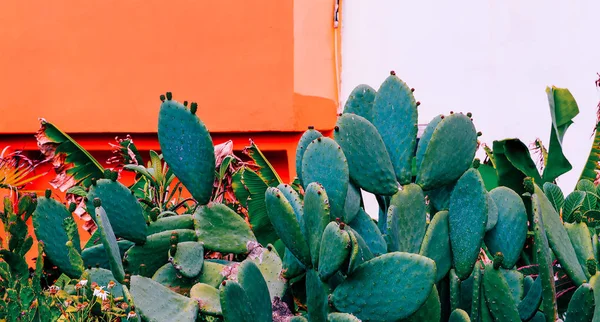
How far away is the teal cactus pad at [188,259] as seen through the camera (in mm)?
2160

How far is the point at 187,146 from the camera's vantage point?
2340 mm

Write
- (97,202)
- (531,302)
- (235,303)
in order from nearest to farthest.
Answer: (235,303) → (97,202) → (531,302)

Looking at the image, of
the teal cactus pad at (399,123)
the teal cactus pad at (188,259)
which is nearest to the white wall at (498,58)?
the teal cactus pad at (399,123)

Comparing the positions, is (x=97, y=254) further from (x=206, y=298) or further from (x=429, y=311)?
(x=429, y=311)

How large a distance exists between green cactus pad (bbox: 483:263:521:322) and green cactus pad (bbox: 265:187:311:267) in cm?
50

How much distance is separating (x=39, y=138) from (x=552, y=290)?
310 cm

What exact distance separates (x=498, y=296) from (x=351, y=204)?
0.50 meters

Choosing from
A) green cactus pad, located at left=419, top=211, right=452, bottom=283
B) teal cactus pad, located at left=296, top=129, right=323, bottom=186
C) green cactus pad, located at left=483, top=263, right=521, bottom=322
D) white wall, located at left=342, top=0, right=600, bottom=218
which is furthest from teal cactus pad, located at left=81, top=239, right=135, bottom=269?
white wall, located at left=342, top=0, right=600, bottom=218

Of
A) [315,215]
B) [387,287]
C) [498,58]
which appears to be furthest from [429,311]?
[498,58]

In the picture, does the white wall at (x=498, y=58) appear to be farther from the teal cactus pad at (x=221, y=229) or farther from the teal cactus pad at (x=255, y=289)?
the teal cactus pad at (x=255, y=289)

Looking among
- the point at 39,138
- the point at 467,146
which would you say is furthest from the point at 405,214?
the point at 39,138

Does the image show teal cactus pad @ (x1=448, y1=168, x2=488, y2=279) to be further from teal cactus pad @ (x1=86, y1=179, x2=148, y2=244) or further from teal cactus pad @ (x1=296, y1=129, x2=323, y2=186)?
teal cactus pad @ (x1=86, y1=179, x2=148, y2=244)

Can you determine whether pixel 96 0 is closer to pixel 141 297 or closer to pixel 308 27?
pixel 308 27

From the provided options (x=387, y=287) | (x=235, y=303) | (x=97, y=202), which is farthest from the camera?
(x=97, y=202)
